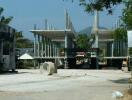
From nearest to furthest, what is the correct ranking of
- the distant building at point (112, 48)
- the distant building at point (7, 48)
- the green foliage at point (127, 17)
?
the green foliage at point (127, 17)
the distant building at point (7, 48)
the distant building at point (112, 48)

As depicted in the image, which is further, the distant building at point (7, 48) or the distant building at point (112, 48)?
the distant building at point (112, 48)

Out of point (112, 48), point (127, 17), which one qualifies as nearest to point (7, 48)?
point (127, 17)

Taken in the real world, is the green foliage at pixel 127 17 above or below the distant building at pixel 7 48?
above

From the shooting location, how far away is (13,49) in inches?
2009

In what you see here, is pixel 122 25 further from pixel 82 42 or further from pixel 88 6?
pixel 82 42

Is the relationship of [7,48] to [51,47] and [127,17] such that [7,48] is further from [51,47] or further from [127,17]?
[51,47]

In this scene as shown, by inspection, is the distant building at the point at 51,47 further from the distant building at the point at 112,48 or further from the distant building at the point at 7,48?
the distant building at the point at 7,48

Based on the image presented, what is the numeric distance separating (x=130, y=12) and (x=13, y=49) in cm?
1464

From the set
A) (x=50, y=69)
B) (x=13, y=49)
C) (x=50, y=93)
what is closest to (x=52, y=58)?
(x=13, y=49)

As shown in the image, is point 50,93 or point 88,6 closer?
point 50,93

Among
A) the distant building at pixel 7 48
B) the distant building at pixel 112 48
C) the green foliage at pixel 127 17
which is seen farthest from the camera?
the distant building at pixel 112 48

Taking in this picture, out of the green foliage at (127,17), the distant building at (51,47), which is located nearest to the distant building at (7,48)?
the green foliage at (127,17)

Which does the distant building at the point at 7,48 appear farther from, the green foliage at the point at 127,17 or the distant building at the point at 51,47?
the distant building at the point at 51,47

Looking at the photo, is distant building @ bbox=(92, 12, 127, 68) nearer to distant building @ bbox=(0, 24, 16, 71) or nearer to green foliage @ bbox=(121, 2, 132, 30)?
distant building @ bbox=(0, 24, 16, 71)
